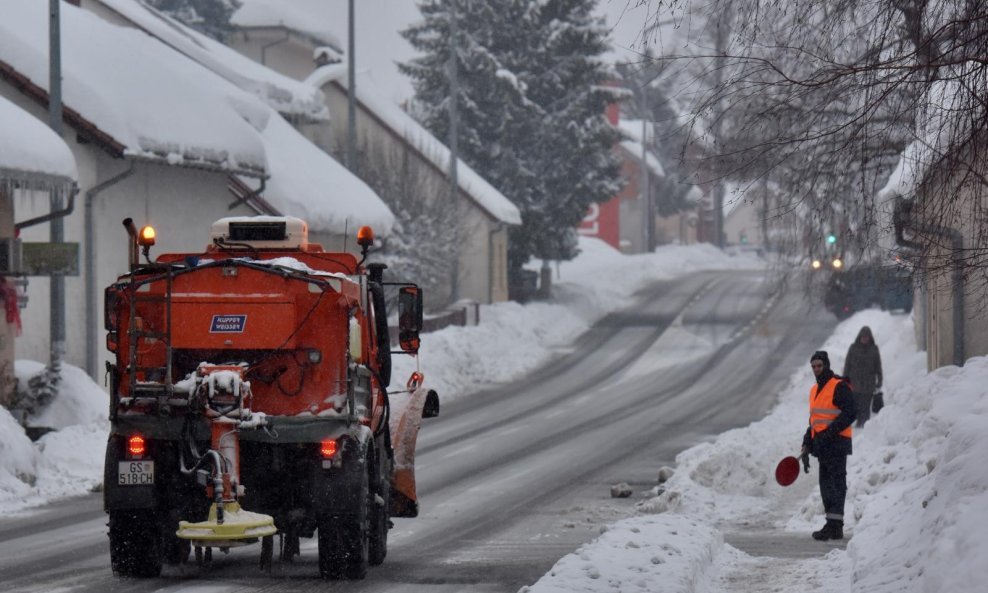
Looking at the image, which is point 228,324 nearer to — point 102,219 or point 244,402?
point 244,402

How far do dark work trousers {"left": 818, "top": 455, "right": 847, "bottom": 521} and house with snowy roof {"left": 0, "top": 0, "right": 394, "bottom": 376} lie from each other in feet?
30.0

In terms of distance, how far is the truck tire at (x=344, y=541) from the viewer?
446 inches

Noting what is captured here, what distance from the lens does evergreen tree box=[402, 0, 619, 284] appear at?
52344mm

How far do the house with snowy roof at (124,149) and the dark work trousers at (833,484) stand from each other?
916 cm

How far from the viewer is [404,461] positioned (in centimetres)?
1323

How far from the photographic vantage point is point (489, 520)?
16359 millimetres

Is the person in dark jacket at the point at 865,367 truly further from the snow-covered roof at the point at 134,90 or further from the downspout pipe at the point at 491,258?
the downspout pipe at the point at 491,258

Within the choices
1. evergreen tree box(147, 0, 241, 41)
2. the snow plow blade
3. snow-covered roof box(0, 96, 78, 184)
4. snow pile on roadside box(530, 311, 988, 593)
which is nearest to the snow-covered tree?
snow pile on roadside box(530, 311, 988, 593)

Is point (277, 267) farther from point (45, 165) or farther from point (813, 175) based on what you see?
point (45, 165)

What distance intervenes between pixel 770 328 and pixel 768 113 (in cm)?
3860

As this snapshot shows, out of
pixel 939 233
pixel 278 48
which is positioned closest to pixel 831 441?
pixel 939 233

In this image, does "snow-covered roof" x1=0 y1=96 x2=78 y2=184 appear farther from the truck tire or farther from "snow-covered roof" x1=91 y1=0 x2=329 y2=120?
"snow-covered roof" x1=91 y1=0 x2=329 y2=120

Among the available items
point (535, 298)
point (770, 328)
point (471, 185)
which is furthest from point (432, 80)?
point (770, 328)

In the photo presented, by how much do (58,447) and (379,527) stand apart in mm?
9135
